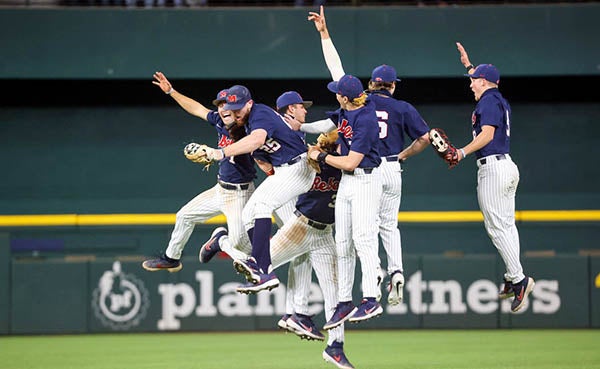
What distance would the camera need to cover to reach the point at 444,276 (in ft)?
48.7

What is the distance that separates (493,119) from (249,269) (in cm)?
254

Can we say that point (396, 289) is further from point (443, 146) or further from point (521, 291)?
point (443, 146)

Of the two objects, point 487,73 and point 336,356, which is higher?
point 487,73

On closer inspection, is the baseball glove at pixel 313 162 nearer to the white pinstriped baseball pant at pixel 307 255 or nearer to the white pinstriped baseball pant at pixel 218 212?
the white pinstriped baseball pant at pixel 307 255

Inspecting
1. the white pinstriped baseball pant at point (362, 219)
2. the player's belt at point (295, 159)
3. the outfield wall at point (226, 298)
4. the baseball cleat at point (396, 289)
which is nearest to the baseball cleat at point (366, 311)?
the white pinstriped baseball pant at point (362, 219)

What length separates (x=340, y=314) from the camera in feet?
31.0

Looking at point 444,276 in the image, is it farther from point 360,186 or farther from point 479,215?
point 360,186

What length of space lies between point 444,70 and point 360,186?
6.88 m

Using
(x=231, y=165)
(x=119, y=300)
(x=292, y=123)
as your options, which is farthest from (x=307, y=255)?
(x=119, y=300)

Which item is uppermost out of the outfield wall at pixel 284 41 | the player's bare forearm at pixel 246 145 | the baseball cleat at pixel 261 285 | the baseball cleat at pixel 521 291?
the outfield wall at pixel 284 41

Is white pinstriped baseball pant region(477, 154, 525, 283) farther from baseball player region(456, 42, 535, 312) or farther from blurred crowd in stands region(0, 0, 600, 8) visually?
blurred crowd in stands region(0, 0, 600, 8)

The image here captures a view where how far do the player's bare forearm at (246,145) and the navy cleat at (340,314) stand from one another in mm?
1575

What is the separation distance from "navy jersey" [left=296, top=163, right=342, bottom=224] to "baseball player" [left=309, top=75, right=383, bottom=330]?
1.16 ft

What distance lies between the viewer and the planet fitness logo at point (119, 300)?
14.6 m
